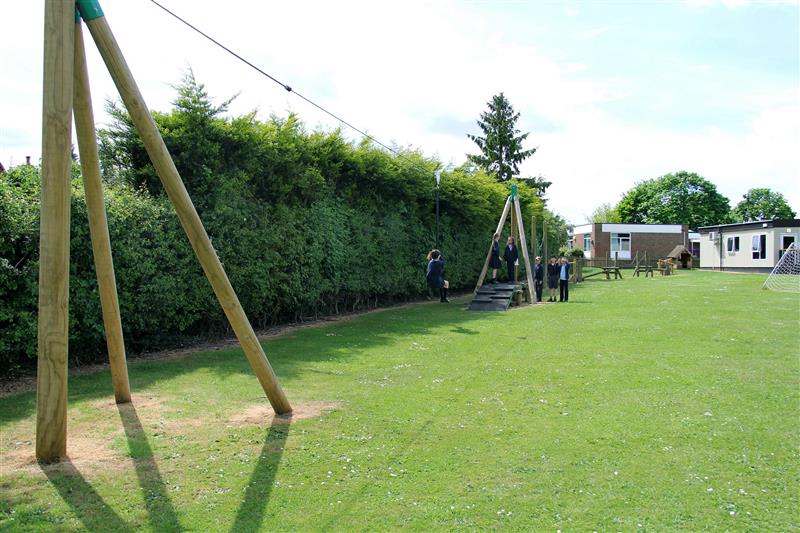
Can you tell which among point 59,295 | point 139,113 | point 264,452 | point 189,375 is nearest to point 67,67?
point 139,113

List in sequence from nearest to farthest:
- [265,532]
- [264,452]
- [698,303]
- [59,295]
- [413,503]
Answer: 1. [265,532]
2. [413,503]
3. [59,295]
4. [264,452]
5. [698,303]

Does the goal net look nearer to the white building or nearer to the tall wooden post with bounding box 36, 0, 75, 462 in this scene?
the white building

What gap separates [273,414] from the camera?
700cm

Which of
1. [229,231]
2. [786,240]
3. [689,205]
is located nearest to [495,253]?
[229,231]

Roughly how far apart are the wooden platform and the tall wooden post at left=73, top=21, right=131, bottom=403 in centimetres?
1391

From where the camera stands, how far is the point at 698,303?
20672 mm

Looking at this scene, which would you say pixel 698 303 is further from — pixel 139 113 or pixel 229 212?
pixel 139 113

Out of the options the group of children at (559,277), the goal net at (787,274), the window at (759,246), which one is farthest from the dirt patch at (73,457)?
the window at (759,246)

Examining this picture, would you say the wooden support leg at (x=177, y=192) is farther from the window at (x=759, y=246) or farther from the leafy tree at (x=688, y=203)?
the leafy tree at (x=688, y=203)

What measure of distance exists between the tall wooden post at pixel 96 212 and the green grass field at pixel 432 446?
1.99 feet

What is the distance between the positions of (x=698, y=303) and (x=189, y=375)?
692 inches

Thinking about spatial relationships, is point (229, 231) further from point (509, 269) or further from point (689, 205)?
point (689, 205)

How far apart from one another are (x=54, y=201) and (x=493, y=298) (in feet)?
55.5

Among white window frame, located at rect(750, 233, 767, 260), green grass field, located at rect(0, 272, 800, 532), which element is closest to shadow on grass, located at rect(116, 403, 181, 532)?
green grass field, located at rect(0, 272, 800, 532)
